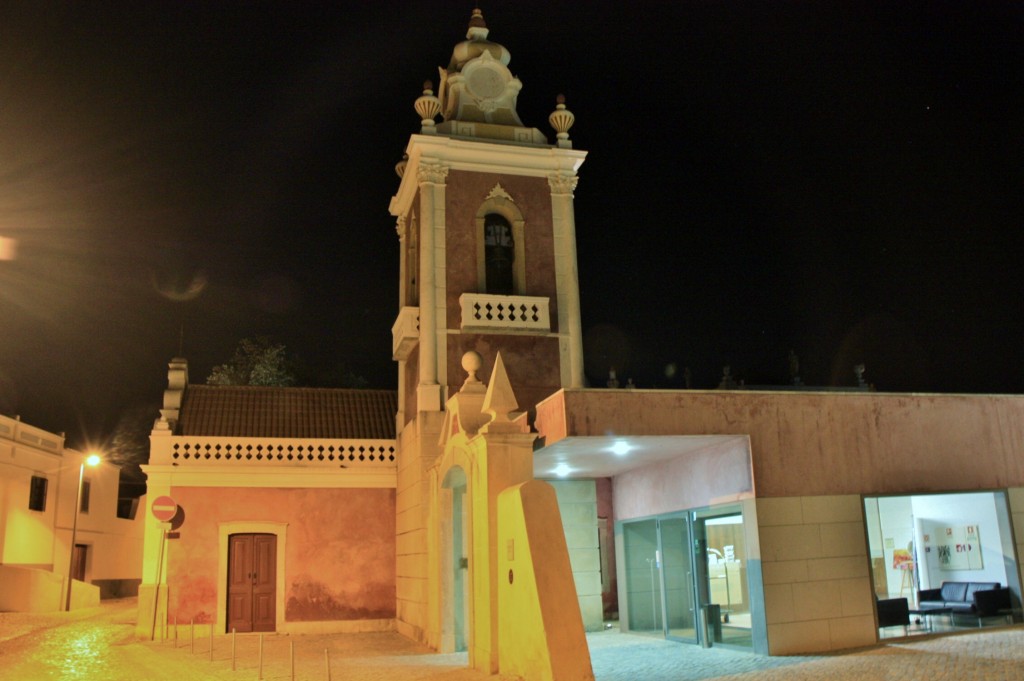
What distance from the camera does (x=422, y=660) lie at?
1488 centimetres

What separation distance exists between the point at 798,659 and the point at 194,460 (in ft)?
46.6

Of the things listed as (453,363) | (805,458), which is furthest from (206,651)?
(805,458)

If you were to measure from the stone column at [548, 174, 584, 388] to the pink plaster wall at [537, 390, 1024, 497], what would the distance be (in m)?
4.67

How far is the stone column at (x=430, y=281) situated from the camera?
18.0 metres

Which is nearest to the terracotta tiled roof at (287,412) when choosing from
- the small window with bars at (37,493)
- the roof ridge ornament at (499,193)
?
the roof ridge ornament at (499,193)

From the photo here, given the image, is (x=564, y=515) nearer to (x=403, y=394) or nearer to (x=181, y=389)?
(x=403, y=394)

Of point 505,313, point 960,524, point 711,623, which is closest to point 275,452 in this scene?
point 505,313

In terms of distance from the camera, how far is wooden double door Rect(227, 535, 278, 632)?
20.0 metres

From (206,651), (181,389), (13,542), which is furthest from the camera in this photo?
(13,542)

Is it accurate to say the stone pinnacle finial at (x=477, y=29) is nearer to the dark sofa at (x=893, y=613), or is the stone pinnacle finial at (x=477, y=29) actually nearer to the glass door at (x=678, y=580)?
the glass door at (x=678, y=580)

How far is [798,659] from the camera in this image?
41.2ft

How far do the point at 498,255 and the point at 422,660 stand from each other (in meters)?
8.80

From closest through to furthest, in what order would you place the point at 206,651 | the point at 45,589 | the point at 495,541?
the point at 495,541, the point at 206,651, the point at 45,589

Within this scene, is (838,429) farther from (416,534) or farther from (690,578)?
(416,534)
